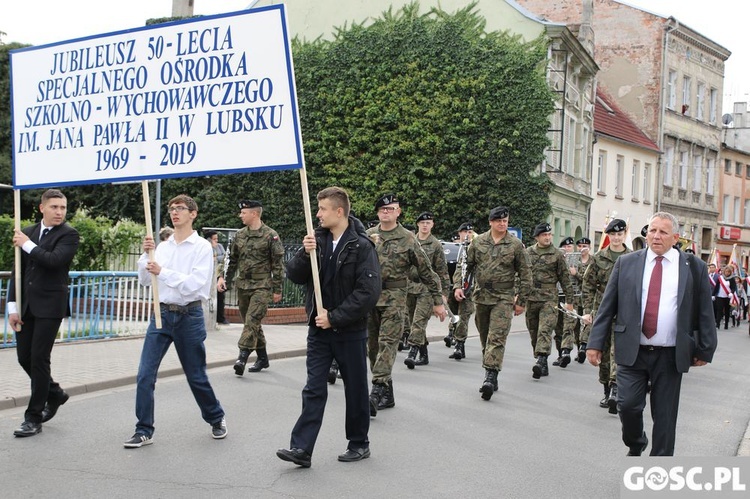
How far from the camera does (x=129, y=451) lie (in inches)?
273

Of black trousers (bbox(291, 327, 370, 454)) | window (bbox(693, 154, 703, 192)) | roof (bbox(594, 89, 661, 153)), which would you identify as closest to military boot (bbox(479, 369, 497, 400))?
black trousers (bbox(291, 327, 370, 454))

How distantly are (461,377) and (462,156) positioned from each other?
58.6 feet

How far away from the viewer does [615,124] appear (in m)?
44.3

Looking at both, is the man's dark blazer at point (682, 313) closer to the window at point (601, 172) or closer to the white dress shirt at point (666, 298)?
the white dress shirt at point (666, 298)

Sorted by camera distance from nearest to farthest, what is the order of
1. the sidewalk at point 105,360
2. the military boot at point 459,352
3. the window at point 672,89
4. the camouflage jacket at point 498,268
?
the sidewalk at point 105,360, the camouflage jacket at point 498,268, the military boot at point 459,352, the window at point 672,89

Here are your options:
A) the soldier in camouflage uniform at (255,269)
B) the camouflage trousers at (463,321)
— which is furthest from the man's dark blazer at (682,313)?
the camouflage trousers at (463,321)

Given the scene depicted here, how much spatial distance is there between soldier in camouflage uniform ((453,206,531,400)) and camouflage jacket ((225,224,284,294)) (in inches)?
92.1

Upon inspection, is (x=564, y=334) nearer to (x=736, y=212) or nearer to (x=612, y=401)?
(x=612, y=401)

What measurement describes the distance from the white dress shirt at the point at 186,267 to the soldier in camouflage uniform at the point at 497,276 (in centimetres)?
402

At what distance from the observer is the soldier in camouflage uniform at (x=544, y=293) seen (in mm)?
12320

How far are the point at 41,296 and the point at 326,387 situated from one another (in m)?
2.40

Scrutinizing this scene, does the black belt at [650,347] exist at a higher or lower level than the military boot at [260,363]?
higher

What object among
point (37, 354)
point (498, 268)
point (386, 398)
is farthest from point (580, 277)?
point (37, 354)

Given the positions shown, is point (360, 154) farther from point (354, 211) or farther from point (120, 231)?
point (120, 231)
